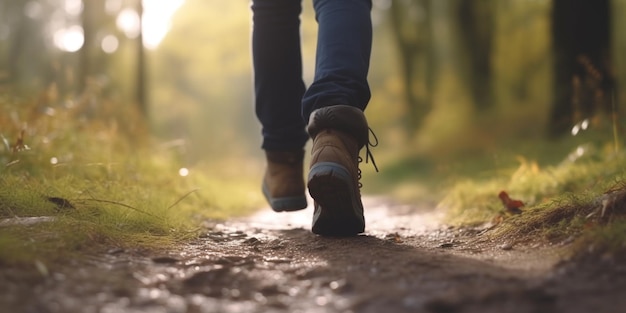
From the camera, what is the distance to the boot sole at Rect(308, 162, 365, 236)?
1.80m

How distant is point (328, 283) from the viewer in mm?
1275

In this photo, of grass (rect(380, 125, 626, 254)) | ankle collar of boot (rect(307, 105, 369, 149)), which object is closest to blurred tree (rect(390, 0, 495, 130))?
grass (rect(380, 125, 626, 254))

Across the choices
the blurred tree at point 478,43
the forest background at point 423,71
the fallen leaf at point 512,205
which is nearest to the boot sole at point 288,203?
the fallen leaf at point 512,205

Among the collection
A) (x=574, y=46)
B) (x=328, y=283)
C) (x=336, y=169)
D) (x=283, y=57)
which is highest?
(x=574, y=46)

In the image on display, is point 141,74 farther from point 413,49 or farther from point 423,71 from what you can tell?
→ point 423,71

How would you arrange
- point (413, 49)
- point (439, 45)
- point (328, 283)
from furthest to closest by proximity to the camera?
point (439, 45) → point (413, 49) → point (328, 283)

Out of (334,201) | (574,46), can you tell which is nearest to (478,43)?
(574,46)

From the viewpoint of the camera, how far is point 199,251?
170 cm

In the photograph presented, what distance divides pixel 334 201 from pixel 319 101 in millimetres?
345

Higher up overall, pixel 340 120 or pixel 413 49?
pixel 413 49

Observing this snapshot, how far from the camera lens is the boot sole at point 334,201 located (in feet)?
5.91

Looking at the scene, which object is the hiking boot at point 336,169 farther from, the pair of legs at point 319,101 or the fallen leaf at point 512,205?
the fallen leaf at point 512,205

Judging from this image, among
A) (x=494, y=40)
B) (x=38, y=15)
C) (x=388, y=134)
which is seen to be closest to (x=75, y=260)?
(x=494, y=40)

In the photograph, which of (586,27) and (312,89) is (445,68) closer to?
(586,27)
